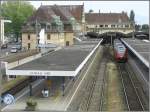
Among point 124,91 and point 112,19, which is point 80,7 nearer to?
point 112,19

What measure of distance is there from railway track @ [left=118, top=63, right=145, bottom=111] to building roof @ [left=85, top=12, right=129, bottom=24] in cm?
8734

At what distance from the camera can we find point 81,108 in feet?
74.6

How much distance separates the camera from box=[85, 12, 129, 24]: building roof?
5037 inches

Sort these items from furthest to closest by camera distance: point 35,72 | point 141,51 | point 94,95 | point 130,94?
point 141,51 → point 130,94 → point 94,95 → point 35,72

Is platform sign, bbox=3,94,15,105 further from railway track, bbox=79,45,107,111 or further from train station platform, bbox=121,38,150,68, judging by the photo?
train station platform, bbox=121,38,150,68

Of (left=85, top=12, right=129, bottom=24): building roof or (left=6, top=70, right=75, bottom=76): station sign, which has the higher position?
(left=85, top=12, right=129, bottom=24): building roof

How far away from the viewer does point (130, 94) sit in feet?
94.0

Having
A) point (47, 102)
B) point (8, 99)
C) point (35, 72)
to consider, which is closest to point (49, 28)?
point (35, 72)

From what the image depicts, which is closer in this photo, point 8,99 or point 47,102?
point 8,99

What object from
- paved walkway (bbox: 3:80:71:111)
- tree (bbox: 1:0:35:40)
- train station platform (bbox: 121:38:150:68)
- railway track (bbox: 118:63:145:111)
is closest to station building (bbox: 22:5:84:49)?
tree (bbox: 1:0:35:40)

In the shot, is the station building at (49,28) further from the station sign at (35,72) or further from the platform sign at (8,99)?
the platform sign at (8,99)

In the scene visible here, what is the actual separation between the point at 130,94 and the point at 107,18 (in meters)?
102

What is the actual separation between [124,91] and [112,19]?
99.8 meters

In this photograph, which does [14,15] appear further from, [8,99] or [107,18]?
[8,99]
